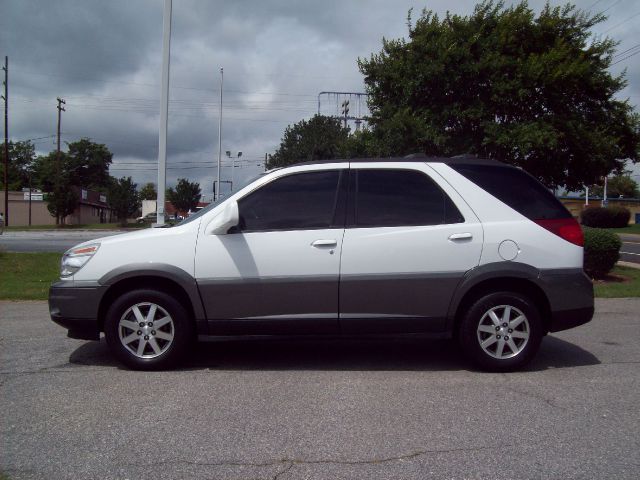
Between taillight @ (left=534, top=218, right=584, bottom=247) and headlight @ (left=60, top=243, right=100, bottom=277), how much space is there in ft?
13.7

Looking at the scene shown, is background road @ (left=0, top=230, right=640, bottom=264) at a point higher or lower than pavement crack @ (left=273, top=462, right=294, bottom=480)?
higher

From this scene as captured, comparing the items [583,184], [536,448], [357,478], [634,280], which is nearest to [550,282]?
[536,448]

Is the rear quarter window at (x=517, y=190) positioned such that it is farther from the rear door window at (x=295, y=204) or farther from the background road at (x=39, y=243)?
the background road at (x=39, y=243)

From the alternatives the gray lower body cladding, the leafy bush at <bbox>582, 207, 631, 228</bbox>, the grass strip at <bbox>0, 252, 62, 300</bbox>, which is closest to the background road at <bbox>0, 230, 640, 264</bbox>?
the grass strip at <bbox>0, 252, 62, 300</bbox>

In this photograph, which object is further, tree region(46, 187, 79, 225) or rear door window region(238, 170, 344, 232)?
tree region(46, 187, 79, 225)

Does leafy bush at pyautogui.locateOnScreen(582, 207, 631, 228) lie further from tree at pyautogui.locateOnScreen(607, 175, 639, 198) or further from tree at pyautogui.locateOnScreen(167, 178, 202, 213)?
tree at pyautogui.locateOnScreen(607, 175, 639, 198)

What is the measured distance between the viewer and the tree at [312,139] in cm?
3800

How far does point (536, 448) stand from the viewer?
12.3 feet

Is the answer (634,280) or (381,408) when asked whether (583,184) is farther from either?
(381,408)

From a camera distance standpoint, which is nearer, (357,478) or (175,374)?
(357,478)

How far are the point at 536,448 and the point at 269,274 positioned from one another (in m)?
2.61

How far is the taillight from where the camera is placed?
547cm

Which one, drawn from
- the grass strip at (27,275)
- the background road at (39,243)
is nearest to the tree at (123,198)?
the background road at (39,243)

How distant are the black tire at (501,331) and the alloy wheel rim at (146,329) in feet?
8.95
